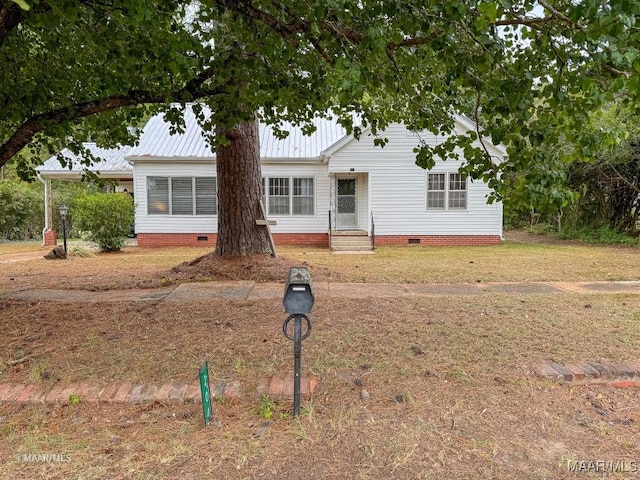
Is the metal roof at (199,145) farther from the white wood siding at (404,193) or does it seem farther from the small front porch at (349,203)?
the white wood siding at (404,193)

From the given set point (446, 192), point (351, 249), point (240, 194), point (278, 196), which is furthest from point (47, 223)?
point (446, 192)

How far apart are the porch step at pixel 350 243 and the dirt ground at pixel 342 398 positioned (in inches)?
337

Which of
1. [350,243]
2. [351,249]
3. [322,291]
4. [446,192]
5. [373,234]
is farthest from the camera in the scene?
[446,192]

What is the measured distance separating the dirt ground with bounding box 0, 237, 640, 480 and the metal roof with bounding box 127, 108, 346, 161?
1044 cm

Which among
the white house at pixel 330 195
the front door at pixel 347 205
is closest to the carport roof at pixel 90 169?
the white house at pixel 330 195

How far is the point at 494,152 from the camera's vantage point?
1472 centimetres

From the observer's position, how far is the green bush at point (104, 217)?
1262cm

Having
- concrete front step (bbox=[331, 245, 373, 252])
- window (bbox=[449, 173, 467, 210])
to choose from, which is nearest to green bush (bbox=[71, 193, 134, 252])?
concrete front step (bbox=[331, 245, 373, 252])

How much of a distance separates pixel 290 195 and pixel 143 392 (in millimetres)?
12801

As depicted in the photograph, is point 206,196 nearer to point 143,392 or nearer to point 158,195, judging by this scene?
point 158,195

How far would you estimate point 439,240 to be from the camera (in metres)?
15.2

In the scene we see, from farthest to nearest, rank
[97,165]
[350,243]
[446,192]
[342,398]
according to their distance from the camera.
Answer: [97,165] < [446,192] < [350,243] < [342,398]

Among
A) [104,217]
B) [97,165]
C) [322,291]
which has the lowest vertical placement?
[322,291]

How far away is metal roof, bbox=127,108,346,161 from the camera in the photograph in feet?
49.3
